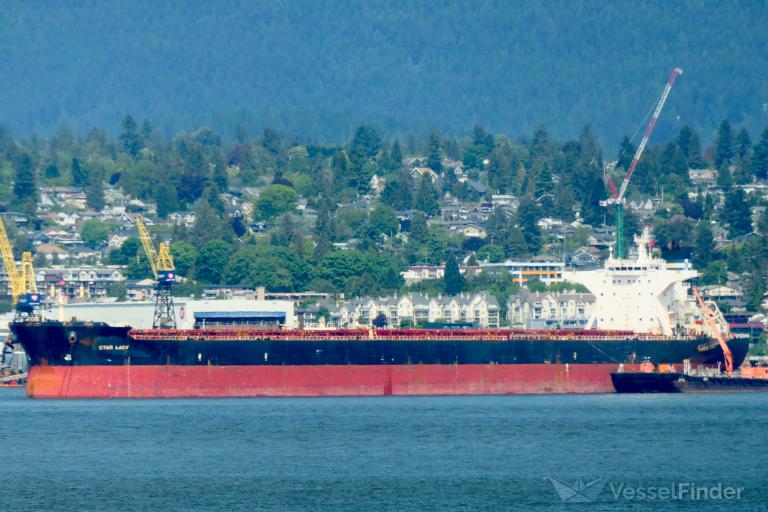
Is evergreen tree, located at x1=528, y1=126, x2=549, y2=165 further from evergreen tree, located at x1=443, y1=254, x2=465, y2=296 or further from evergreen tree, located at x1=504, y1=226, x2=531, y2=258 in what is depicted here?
evergreen tree, located at x1=443, y1=254, x2=465, y2=296

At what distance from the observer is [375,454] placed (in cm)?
4534

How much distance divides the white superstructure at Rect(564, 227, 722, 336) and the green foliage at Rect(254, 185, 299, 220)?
89.7 meters

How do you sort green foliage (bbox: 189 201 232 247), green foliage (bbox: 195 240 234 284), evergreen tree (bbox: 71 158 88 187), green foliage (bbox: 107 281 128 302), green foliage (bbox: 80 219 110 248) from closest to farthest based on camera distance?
green foliage (bbox: 107 281 128 302), green foliage (bbox: 195 240 234 284), green foliage (bbox: 189 201 232 247), green foliage (bbox: 80 219 110 248), evergreen tree (bbox: 71 158 88 187)

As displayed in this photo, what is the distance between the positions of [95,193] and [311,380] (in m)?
111

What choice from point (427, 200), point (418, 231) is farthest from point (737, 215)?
point (427, 200)

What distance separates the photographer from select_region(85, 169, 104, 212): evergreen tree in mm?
170125

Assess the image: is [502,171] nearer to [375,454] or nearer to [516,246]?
[516,246]

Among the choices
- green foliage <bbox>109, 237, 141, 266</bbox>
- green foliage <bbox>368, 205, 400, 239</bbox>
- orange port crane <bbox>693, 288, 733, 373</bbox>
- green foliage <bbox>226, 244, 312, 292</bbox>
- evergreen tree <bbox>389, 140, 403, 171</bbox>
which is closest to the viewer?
orange port crane <bbox>693, 288, 733, 373</bbox>

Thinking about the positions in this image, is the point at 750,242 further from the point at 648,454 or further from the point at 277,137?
the point at 648,454

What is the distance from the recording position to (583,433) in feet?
163

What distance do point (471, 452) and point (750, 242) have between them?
90561 millimetres

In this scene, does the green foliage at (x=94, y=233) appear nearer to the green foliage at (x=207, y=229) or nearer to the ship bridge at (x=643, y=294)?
the green foliage at (x=207, y=229)

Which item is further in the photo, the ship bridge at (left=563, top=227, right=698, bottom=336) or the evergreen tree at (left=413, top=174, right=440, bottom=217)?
the evergreen tree at (left=413, top=174, right=440, bottom=217)

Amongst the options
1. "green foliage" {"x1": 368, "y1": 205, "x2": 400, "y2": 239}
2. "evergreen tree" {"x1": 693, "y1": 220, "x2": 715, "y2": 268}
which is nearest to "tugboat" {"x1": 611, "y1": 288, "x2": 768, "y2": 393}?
"evergreen tree" {"x1": 693, "y1": 220, "x2": 715, "y2": 268}
